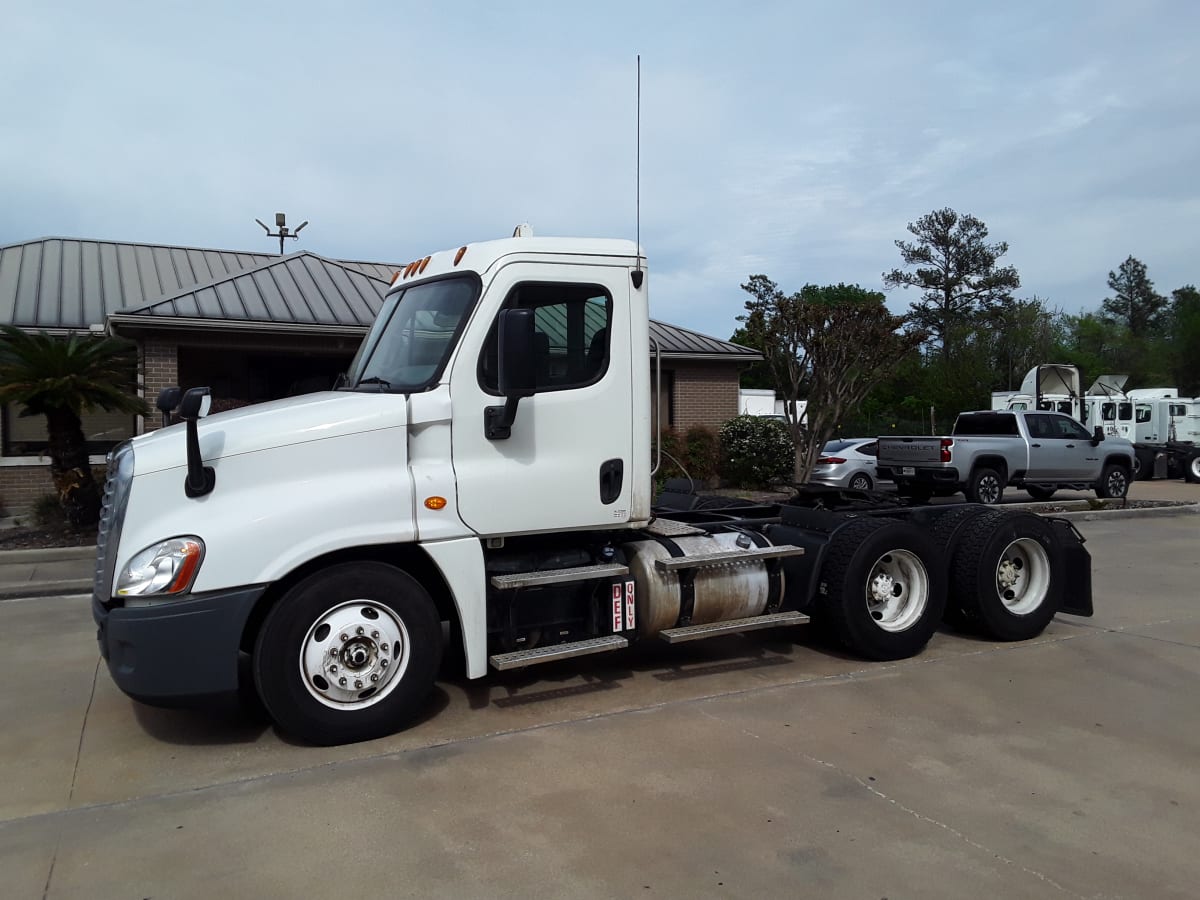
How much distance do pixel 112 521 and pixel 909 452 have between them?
45.4ft

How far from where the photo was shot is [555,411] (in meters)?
5.44

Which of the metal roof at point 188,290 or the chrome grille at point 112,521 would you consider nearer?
the chrome grille at point 112,521

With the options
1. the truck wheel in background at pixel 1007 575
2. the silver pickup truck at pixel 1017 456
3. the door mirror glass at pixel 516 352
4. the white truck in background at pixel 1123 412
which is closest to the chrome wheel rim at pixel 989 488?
the silver pickup truck at pixel 1017 456

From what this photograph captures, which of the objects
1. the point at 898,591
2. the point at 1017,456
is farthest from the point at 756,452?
the point at 898,591

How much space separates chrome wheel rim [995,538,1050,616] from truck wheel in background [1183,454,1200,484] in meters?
23.4

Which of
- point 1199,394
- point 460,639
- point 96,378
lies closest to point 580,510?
point 460,639

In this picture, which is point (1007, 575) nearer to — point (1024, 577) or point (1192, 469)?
point (1024, 577)

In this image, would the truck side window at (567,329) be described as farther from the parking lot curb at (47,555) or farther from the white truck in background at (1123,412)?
the white truck in background at (1123,412)

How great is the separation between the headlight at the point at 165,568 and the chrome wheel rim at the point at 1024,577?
5764mm

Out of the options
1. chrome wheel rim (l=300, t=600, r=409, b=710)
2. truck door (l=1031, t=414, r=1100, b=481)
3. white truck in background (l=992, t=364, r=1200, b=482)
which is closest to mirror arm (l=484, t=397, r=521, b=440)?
chrome wheel rim (l=300, t=600, r=409, b=710)

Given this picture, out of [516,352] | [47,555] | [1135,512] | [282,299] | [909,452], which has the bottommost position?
[1135,512]

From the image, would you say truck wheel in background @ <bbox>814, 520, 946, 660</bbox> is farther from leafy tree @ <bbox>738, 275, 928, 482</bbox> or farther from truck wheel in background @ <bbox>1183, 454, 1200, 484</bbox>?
truck wheel in background @ <bbox>1183, 454, 1200, 484</bbox>

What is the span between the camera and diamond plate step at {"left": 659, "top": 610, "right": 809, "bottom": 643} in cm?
585

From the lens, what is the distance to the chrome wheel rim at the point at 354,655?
480cm
